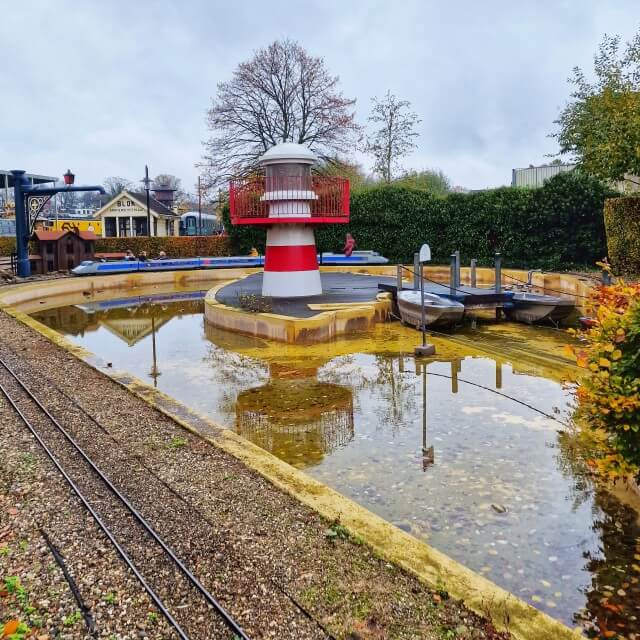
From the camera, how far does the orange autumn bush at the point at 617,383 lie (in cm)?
468

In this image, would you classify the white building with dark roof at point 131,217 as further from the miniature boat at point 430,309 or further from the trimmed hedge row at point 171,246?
the miniature boat at point 430,309

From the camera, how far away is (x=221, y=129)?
1419 inches

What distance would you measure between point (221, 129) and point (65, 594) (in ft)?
113

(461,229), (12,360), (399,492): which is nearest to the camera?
(399,492)

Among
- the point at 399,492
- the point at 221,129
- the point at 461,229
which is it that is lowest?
the point at 399,492

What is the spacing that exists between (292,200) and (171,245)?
1875cm

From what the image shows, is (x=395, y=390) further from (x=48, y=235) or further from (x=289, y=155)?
(x=48, y=235)

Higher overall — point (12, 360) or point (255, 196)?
point (255, 196)

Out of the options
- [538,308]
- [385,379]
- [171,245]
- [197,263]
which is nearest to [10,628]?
[385,379]

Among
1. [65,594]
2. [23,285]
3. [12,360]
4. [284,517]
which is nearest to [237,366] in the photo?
[12,360]

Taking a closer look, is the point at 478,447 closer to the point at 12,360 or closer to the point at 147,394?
the point at 147,394

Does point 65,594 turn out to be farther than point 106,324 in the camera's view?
No

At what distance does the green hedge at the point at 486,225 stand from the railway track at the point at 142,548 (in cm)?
2287

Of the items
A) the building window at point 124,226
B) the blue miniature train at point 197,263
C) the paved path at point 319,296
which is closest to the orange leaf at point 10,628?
the paved path at point 319,296
